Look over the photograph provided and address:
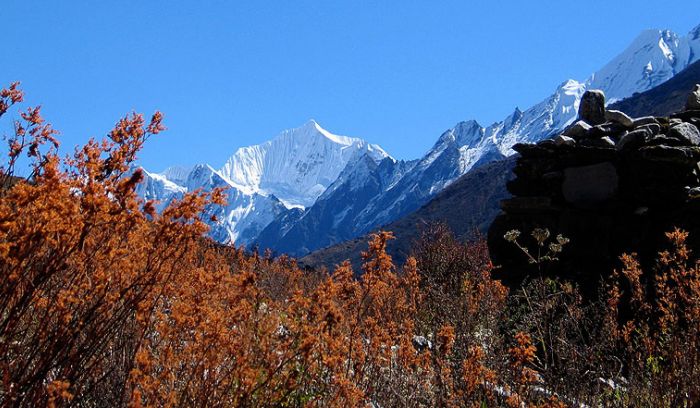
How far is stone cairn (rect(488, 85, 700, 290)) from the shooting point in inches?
333

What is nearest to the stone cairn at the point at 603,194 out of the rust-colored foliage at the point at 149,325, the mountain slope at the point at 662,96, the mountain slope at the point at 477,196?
the rust-colored foliage at the point at 149,325

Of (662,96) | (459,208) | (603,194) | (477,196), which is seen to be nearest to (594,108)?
(603,194)

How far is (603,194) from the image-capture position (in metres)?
9.08

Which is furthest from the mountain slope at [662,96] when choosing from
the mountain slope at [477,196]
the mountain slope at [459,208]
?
the mountain slope at [459,208]

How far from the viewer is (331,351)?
Answer: 3.24 m

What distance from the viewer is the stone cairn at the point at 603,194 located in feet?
27.7

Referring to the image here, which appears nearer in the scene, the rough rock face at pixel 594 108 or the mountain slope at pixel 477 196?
the rough rock face at pixel 594 108

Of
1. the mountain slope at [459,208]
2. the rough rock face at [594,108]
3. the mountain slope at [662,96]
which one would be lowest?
the rough rock face at [594,108]

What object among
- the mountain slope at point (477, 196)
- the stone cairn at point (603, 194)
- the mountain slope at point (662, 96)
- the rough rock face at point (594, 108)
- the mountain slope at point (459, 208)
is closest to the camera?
the stone cairn at point (603, 194)

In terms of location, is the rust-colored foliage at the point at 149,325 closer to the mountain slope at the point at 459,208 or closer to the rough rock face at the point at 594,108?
the rough rock face at the point at 594,108

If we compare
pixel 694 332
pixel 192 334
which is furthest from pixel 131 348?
pixel 694 332

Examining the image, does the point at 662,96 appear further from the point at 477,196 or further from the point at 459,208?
the point at 459,208

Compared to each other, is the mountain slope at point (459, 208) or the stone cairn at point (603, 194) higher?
the mountain slope at point (459, 208)

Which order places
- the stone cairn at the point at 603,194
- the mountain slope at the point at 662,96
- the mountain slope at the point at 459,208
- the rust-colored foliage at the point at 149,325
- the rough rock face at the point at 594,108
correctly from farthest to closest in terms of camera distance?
the mountain slope at the point at 459,208 < the mountain slope at the point at 662,96 < the rough rock face at the point at 594,108 < the stone cairn at the point at 603,194 < the rust-colored foliage at the point at 149,325
